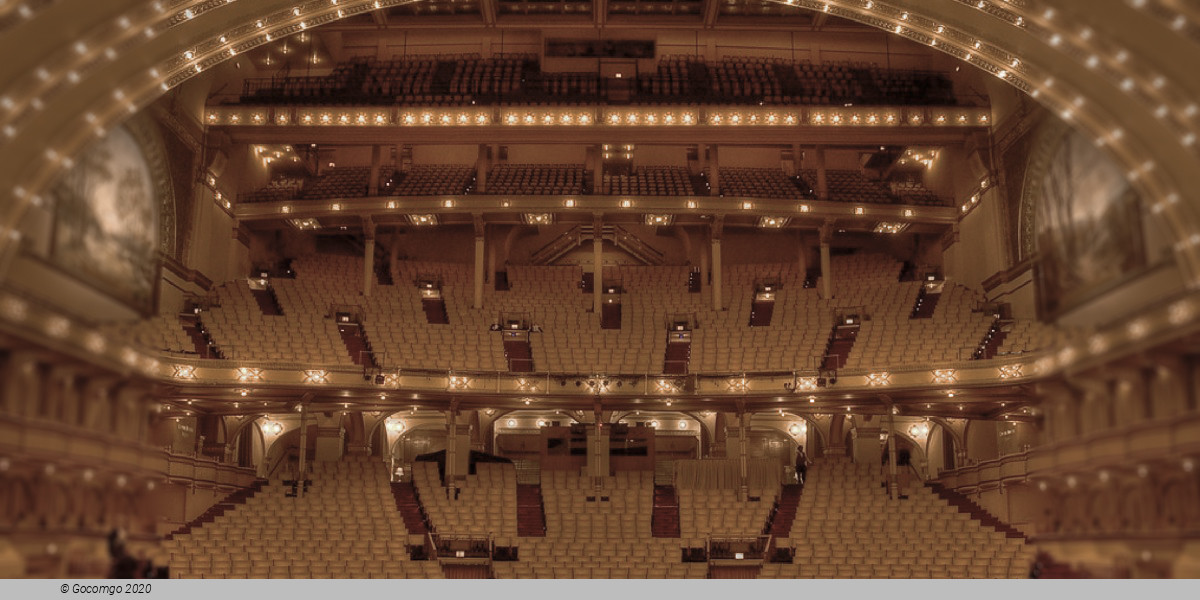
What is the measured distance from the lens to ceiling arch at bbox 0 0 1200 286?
348 centimetres

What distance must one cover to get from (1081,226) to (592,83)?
22.0 metres

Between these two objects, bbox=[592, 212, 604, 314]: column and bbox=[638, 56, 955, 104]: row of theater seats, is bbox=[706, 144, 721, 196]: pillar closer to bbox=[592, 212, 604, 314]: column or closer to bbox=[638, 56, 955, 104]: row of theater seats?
bbox=[638, 56, 955, 104]: row of theater seats

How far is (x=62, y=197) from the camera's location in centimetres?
354

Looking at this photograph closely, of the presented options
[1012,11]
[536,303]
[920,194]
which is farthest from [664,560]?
[920,194]

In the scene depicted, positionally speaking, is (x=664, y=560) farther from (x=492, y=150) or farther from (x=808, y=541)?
(x=492, y=150)

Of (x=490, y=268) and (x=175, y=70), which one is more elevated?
(x=490, y=268)

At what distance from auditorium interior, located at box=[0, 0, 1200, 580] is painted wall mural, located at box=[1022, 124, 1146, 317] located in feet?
0.04

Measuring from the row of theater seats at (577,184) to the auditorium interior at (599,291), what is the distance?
16 centimetres

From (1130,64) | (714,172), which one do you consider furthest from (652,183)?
(1130,64)

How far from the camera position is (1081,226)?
11.8 feet

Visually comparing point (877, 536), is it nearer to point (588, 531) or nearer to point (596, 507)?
point (588, 531)

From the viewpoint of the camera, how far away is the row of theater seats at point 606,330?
1839cm

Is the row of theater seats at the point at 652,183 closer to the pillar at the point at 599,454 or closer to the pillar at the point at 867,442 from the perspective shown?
the pillar at the point at 599,454

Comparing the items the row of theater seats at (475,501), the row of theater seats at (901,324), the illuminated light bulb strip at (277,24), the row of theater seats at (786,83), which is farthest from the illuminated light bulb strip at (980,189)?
the row of theater seats at (786,83)
